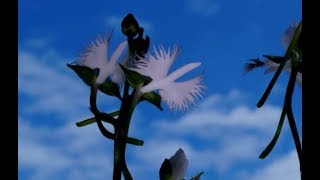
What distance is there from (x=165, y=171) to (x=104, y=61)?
0.08 meters

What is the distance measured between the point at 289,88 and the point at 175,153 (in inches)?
3.1

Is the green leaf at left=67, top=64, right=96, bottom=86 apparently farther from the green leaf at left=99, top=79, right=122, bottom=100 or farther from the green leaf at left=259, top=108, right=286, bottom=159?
the green leaf at left=259, top=108, right=286, bottom=159

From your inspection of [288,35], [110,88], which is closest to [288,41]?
[288,35]

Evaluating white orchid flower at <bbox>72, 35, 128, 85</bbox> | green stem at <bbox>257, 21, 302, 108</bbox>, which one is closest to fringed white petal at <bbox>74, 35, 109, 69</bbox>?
white orchid flower at <bbox>72, 35, 128, 85</bbox>

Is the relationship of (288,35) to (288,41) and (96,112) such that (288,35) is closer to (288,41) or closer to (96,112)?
(288,41)

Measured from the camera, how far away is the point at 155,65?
0.25 metres

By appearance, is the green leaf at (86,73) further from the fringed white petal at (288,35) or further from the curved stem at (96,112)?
the fringed white petal at (288,35)

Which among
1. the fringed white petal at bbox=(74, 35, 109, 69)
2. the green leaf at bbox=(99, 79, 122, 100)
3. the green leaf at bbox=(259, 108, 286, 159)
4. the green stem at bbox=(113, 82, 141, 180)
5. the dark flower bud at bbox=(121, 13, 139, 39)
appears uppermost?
the fringed white petal at bbox=(74, 35, 109, 69)

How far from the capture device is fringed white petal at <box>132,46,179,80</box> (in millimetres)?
241

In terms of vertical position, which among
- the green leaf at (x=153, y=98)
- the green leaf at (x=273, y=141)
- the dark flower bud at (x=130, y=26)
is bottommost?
the green leaf at (x=273, y=141)

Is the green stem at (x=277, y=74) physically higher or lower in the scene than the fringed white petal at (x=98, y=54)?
lower

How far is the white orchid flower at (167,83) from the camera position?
0.24m

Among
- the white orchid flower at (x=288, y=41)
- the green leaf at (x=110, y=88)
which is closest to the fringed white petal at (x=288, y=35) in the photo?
the white orchid flower at (x=288, y=41)
